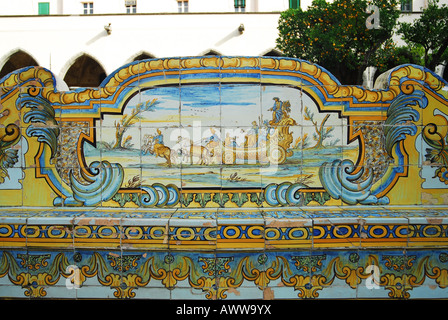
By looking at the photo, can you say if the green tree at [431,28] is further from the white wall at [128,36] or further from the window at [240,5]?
the window at [240,5]

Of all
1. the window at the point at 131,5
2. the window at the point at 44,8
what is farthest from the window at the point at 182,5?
the window at the point at 44,8

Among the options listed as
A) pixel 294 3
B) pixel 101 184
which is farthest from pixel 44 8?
pixel 101 184

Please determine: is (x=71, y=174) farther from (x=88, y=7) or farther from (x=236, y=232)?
(x=88, y=7)

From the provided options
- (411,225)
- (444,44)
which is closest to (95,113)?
(411,225)

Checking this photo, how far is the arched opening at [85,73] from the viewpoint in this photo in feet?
A: 74.1

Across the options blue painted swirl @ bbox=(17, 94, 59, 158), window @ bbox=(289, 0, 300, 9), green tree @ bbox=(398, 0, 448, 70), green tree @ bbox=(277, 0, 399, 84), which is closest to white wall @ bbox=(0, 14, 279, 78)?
window @ bbox=(289, 0, 300, 9)

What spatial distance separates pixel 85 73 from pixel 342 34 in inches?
640

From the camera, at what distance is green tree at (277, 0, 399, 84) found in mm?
13695

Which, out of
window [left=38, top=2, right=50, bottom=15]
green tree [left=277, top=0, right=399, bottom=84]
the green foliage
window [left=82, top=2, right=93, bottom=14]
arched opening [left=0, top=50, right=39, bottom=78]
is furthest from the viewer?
window [left=38, top=2, right=50, bottom=15]

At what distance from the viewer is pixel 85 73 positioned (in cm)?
2331

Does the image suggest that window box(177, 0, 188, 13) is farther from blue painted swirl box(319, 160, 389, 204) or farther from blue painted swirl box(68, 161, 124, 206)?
blue painted swirl box(319, 160, 389, 204)

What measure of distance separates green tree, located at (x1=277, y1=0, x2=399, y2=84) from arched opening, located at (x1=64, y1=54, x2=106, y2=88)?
42.6ft

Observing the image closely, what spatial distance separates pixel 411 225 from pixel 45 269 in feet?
10.5

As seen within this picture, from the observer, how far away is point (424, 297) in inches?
126
